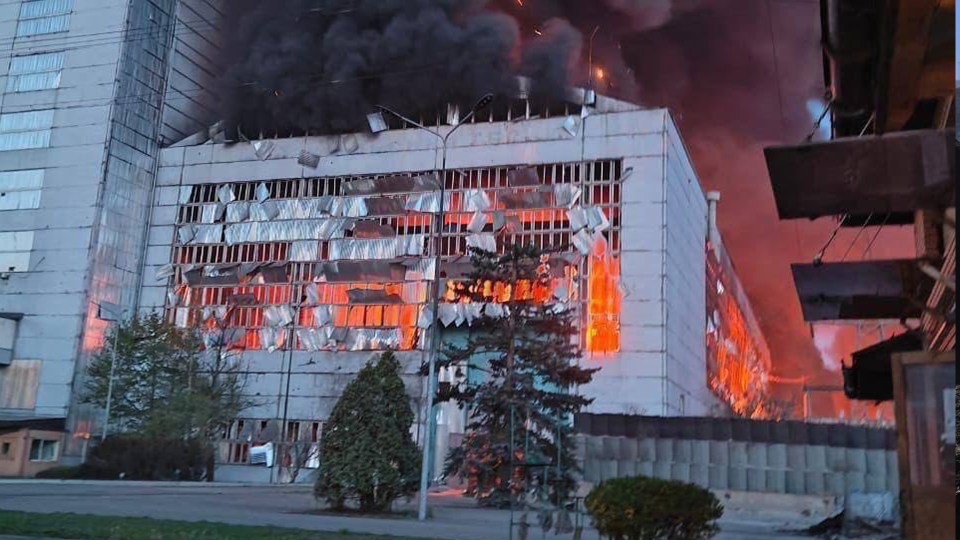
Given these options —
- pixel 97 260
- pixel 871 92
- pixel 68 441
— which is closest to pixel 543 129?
pixel 97 260

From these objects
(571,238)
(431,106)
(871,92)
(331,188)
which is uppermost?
(431,106)

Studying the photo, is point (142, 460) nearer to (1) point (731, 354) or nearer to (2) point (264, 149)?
(2) point (264, 149)

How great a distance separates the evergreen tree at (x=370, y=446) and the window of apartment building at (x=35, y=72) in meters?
53.3

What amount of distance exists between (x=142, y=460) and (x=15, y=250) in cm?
3096

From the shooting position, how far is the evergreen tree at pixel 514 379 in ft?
73.8

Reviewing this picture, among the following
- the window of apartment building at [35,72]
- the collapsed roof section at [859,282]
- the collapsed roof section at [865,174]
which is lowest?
the collapsed roof section at [859,282]

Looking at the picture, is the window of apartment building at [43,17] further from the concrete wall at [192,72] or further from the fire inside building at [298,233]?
the concrete wall at [192,72]

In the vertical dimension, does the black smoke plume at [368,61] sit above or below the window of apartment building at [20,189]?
above

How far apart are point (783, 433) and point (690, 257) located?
1390 inches

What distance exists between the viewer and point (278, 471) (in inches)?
2135

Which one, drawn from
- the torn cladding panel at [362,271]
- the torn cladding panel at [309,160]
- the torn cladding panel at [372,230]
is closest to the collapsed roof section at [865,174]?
the torn cladding panel at [362,271]

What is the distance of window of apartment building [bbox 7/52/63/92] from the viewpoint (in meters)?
62.2

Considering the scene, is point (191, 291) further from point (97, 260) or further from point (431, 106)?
point (431, 106)

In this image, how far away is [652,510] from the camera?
881 cm
